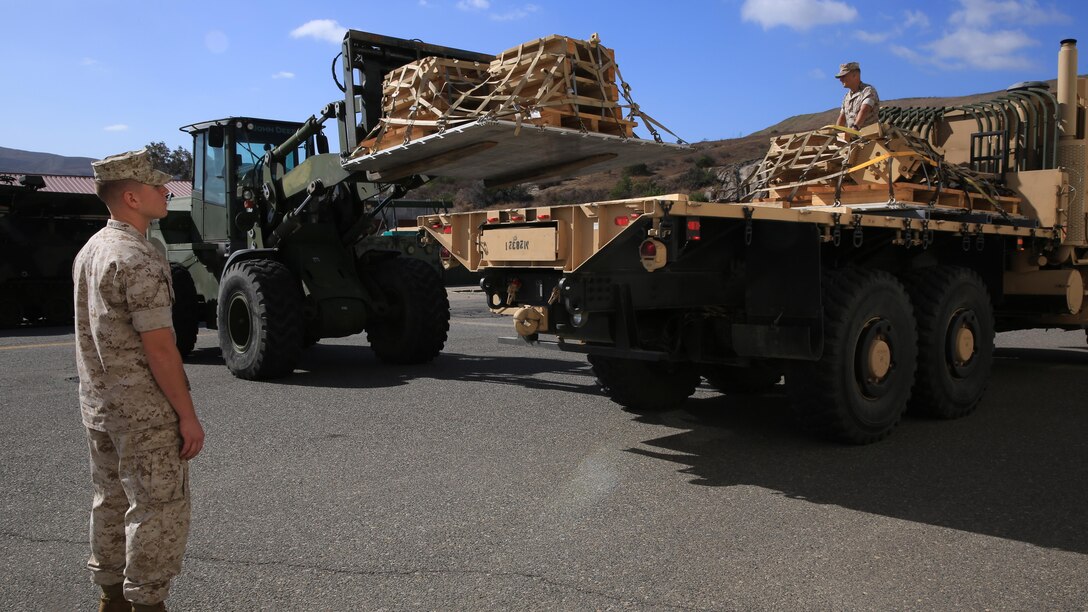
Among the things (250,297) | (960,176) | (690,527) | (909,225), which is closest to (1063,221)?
(960,176)

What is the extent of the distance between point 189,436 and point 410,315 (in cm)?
741

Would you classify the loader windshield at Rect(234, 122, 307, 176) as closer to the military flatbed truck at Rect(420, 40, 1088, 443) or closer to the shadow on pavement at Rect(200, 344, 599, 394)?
the shadow on pavement at Rect(200, 344, 599, 394)

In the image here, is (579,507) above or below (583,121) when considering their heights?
below

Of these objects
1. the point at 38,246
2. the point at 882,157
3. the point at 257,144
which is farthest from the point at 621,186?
the point at 882,157

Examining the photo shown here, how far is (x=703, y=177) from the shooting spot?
56844mm

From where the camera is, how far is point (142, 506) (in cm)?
316

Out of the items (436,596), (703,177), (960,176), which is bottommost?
(436,596)

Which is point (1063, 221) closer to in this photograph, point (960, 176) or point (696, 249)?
point (960, 176)

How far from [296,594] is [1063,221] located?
26.0 ft

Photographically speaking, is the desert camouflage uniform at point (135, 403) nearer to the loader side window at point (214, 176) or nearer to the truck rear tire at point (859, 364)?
the truck rear tire at point (859, 364)

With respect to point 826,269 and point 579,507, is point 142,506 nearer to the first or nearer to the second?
point 579,507

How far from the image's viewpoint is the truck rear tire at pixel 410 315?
1066cm

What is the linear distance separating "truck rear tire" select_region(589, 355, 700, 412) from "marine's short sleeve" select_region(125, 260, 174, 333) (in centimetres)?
451

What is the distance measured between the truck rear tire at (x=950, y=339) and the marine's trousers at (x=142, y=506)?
5.63 meters
